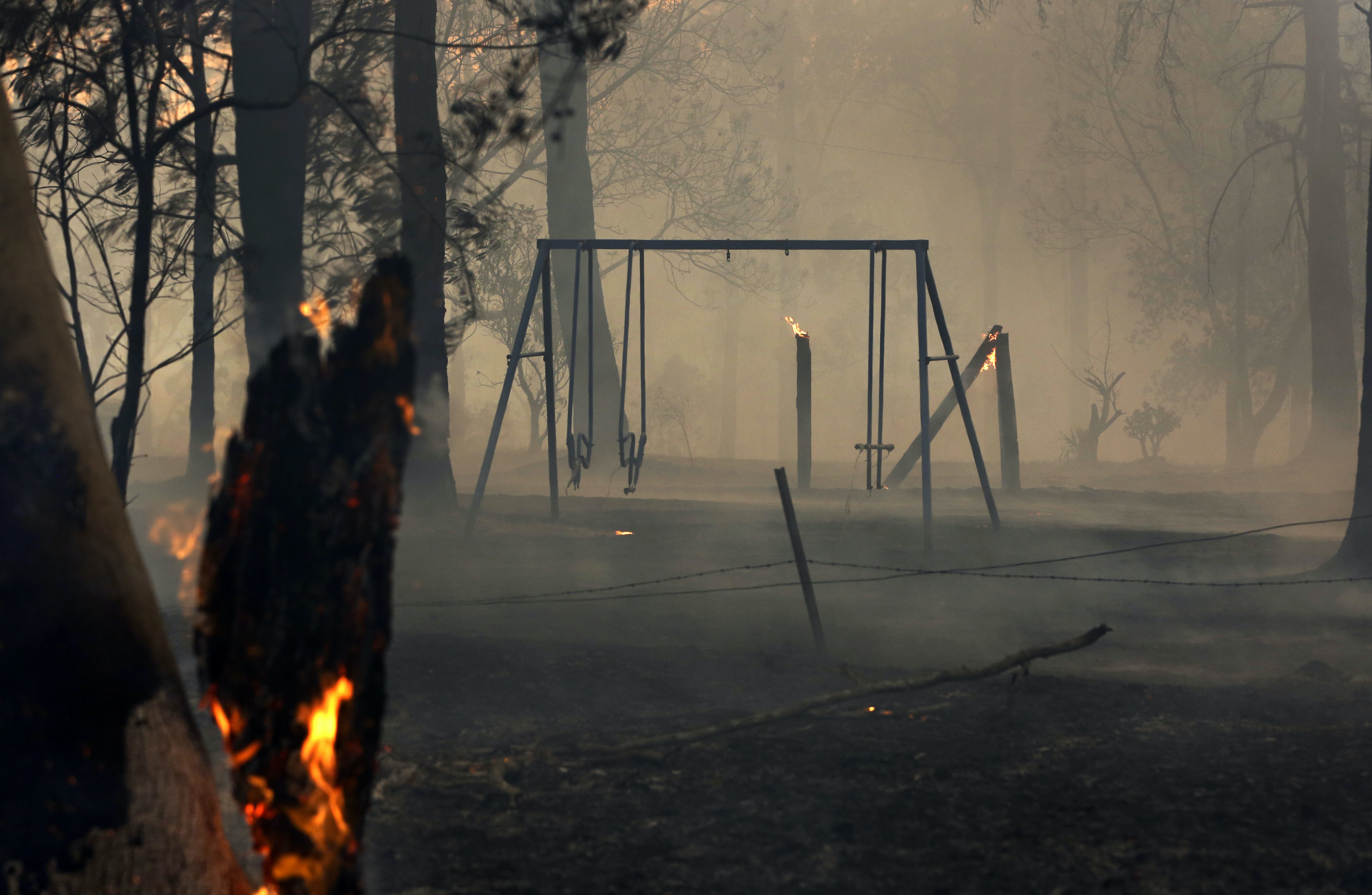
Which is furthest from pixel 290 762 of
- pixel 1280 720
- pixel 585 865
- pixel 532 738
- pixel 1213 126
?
pixel 1213 126

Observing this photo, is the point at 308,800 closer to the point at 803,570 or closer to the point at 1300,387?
the point at 803,570

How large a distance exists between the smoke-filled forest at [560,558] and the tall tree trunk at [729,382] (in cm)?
668

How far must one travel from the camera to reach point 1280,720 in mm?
5367

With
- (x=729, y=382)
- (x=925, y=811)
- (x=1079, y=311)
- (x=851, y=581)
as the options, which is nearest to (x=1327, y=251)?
(x=851, y=581)

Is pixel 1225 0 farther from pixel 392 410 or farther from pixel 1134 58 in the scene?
pixel 392 410

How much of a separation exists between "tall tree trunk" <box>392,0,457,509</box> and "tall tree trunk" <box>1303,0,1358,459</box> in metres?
13.1

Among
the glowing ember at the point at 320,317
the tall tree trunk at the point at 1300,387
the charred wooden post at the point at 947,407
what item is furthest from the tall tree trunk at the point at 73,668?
the tall tree trunk at the point at 1300,387

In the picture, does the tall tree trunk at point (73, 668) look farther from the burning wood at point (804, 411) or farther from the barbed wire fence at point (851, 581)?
the burning wood at point (804, 411)

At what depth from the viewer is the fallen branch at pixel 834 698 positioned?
4.86 meters

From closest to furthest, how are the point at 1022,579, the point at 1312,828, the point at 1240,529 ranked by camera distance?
the point at 1312,828, the point at 1022,579, the point at 1240,529

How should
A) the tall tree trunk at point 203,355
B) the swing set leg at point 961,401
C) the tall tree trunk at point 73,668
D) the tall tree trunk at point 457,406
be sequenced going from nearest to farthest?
the tall tree trunk at point 73,668, the swing set leg at point 961,401, the tall tree trunk at point 203,355, the tall tree trunk at point 457,406

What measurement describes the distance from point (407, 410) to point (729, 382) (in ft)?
106

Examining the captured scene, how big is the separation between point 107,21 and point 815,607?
5797 mm

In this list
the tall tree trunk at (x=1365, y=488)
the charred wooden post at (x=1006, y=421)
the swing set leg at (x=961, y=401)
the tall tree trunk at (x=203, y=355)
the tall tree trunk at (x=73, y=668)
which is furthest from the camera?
the charred wooden post at (x=1006, y=421)
